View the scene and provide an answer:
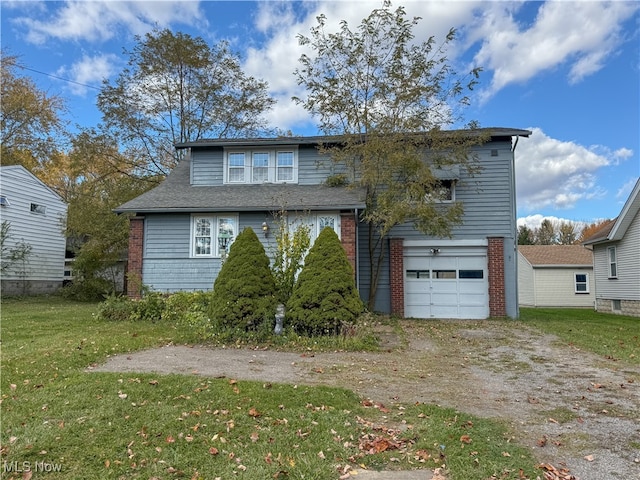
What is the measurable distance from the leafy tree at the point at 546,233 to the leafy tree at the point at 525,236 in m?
0.73

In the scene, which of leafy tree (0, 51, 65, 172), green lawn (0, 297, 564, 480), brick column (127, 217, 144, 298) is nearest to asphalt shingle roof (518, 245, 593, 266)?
brick column (127, 217, 144, 298)

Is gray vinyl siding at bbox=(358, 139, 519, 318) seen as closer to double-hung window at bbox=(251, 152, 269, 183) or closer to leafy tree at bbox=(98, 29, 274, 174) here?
double-hung window at bbox=(251, 152, 269, 183)

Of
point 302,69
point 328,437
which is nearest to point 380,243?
point 302,69

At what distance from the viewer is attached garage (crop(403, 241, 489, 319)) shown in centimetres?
1334

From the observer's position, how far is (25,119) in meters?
24.9

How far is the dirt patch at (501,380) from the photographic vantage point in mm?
3658

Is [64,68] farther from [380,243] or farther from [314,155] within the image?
[380,243]

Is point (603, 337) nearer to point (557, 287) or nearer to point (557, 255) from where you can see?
point (557, 287)

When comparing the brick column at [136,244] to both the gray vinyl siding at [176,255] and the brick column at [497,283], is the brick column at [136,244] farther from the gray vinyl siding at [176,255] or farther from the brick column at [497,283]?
the brick column at [497,283]

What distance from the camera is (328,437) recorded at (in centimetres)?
363

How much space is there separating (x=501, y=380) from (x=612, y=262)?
1566cm

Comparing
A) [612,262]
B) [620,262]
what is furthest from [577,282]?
[620,262]

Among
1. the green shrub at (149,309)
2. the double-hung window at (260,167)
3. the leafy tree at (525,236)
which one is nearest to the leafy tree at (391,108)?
the double-hung window at (260,167)

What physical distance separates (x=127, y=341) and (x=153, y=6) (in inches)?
330
